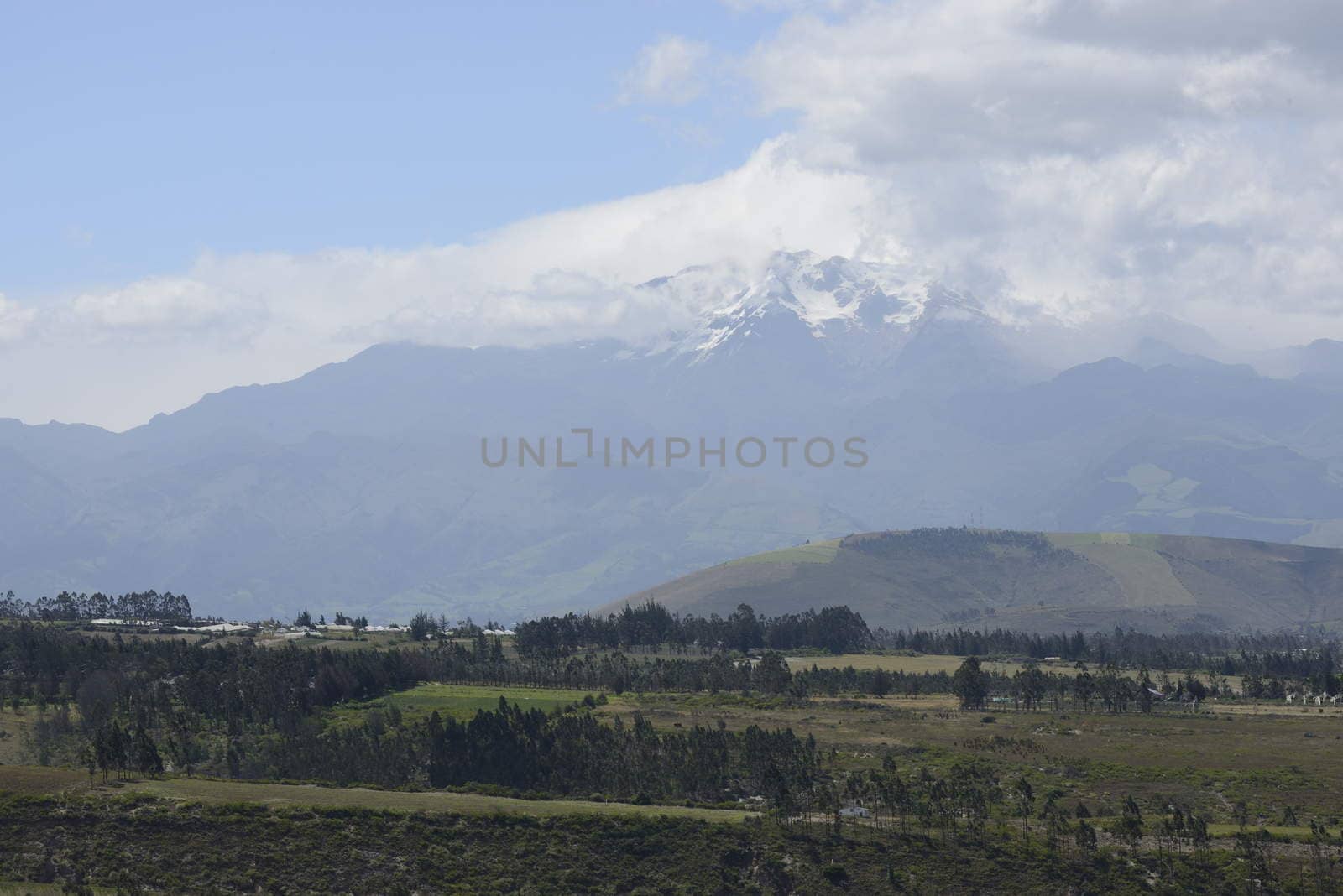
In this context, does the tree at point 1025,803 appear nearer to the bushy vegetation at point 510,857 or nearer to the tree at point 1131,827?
the bushy vegetation at point 510,857

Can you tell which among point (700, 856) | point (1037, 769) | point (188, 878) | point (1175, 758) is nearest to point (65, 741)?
point (188, 878)

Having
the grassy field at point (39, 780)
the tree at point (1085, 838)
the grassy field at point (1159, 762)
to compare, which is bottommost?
the tree at point (1085, 838)

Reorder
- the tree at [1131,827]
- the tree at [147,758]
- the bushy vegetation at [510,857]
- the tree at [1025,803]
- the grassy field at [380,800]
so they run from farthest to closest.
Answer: the tree at [147,758] → the tree at [1025,803] → the grassy field at [380,800] → the tree at [1131,827] → the bushy vegetation at [510,857]

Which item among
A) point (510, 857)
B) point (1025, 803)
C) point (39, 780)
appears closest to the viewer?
point (510, 857)

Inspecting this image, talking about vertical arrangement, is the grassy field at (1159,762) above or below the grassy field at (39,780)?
below

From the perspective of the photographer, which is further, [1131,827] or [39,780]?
[39,780]

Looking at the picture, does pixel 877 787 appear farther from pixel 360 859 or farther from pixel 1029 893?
pixel 360 859

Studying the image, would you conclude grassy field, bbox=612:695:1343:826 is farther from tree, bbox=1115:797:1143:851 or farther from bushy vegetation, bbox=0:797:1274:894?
bushy vegetation, bbox=0:797:1274:894

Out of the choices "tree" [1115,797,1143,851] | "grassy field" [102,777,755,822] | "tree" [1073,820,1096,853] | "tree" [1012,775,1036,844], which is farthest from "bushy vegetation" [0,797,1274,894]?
"tree" [1012,775,1036,844]


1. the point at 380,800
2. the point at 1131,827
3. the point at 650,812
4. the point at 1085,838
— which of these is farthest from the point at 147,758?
the point at 1131,827

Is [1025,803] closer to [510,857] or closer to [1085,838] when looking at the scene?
[1085,838]

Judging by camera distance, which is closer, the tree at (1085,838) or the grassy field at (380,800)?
the tree at (1085,838)

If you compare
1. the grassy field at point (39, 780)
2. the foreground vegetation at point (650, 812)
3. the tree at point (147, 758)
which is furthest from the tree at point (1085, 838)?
the grassy field at point (39, 780)

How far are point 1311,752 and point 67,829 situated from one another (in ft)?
454
